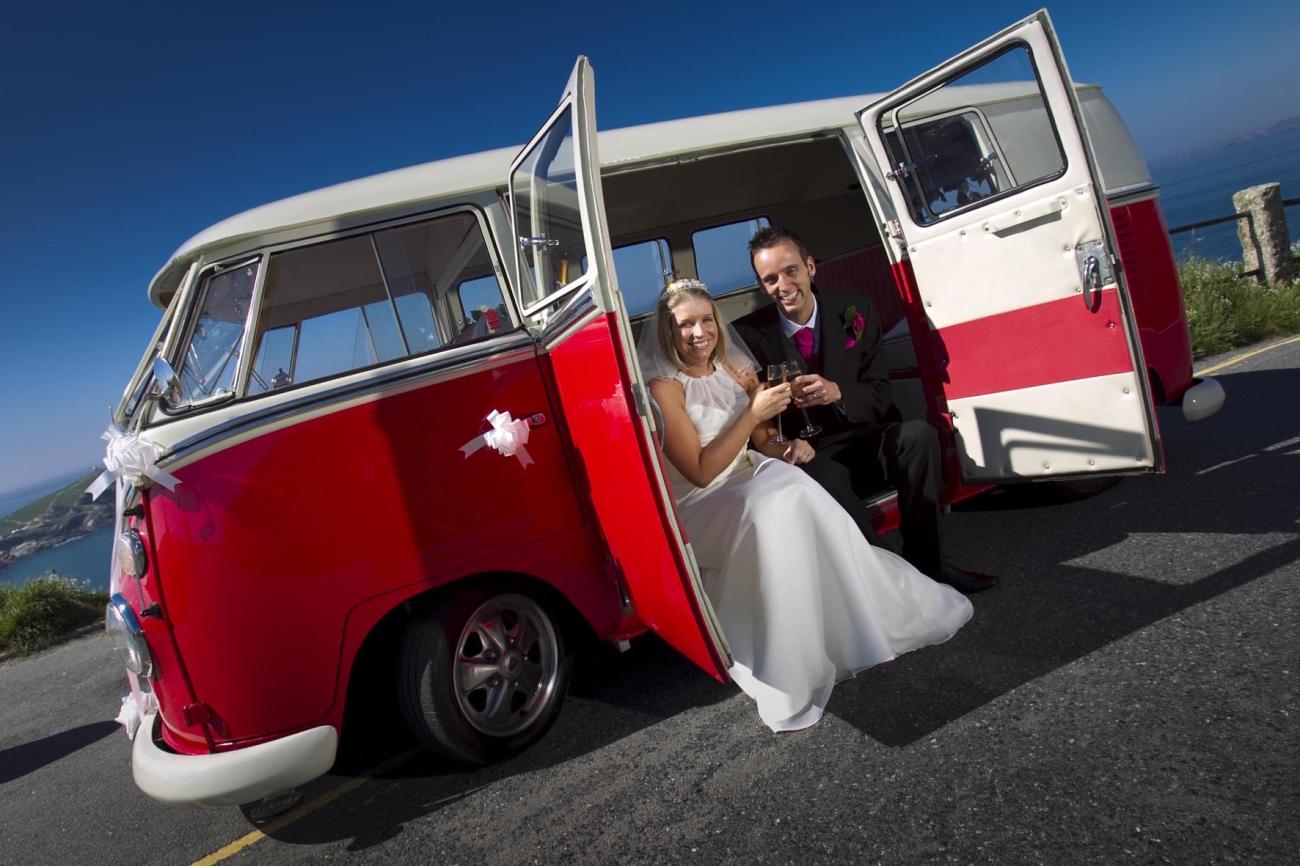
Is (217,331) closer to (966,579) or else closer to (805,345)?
(805,345)

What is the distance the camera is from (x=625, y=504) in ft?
8.32

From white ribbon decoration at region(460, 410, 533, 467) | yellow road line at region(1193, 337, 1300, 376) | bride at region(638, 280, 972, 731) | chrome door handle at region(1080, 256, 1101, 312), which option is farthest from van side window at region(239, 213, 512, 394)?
yellow road line at region(1193, 337, 1300, 376)

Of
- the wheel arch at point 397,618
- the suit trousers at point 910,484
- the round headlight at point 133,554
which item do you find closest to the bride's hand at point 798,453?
the suit trousers at point 910,484

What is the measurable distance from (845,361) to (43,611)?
8410 millimetres

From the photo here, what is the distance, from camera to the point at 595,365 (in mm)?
2389

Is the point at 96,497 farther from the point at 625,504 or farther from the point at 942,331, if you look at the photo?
the point at 942,331

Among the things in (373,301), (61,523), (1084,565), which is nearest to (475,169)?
Result: (373,301)

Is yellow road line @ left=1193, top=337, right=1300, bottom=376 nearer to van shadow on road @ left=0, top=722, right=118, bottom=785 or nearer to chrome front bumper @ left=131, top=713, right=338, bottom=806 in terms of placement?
chrome front bumper @ left=131, top=713, right=338, bottom=806

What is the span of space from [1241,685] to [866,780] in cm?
122

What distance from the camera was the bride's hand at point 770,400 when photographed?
2904mm

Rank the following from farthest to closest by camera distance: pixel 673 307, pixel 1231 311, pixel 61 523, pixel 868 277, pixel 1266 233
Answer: pixel 1266 233 < pixel 1231 311 < pixel 868 277 < pixel 61 523 < pixel 673 307

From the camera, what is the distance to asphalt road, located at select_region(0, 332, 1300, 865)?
197 cm

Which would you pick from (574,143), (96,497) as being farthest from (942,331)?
(96,497)

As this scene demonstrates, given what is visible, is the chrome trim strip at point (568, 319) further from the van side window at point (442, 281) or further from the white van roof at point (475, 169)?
the white van roof at point (475, 169)
